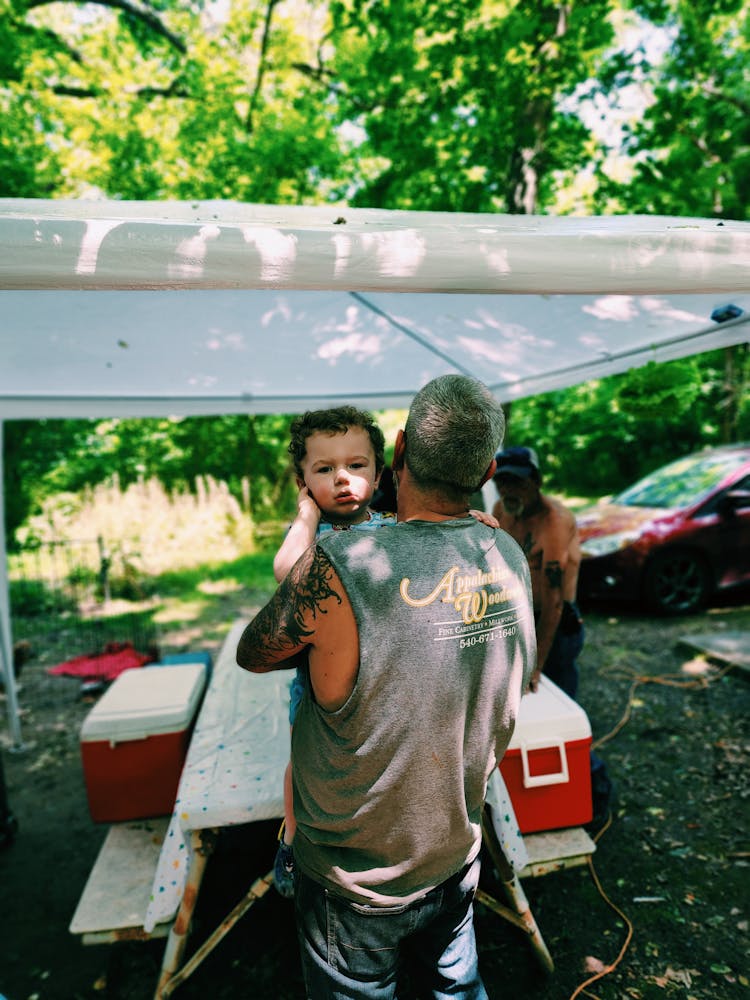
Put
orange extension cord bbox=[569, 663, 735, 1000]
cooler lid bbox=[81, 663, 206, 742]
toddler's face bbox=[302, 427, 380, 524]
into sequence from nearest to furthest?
toddler's face bbox=[302, 427, 380, 524] → orange extension cord bbox=[569, 663, 735, 1000] → cooler lid bbox=[81, 663, 206, 742]

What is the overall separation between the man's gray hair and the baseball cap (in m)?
1.87

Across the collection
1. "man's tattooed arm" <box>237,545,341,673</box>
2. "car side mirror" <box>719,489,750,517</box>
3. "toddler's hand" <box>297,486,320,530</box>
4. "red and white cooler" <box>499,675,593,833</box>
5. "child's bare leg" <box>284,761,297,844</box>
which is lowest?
"red and white cooler" <box>499,675,593,833</box>

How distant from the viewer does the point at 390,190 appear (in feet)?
20.2

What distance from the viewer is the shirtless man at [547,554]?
10.3ft

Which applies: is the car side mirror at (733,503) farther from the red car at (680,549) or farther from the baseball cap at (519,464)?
the baseball cap at (519,464)

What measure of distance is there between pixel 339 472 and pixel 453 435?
68cm

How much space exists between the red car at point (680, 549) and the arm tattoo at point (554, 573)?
3542 millimetres

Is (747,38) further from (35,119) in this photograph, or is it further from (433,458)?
(35,119)

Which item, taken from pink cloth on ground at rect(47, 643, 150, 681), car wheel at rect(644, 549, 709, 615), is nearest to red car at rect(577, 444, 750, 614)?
car wheel at rect(644, 549, 709, 615)

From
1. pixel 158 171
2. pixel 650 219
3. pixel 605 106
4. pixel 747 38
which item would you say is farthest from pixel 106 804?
pixel 747 38

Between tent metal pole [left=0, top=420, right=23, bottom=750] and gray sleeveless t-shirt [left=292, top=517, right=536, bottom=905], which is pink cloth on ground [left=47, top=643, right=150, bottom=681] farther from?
gray sleeveless t-shirt [left=292, top=517, right=536, bottom=905]

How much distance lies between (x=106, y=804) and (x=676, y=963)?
→ 8.59 feet

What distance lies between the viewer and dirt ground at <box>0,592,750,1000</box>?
2.35 meters

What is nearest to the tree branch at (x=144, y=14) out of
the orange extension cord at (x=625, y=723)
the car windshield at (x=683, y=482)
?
the car windshield at (x=683, y=482)
